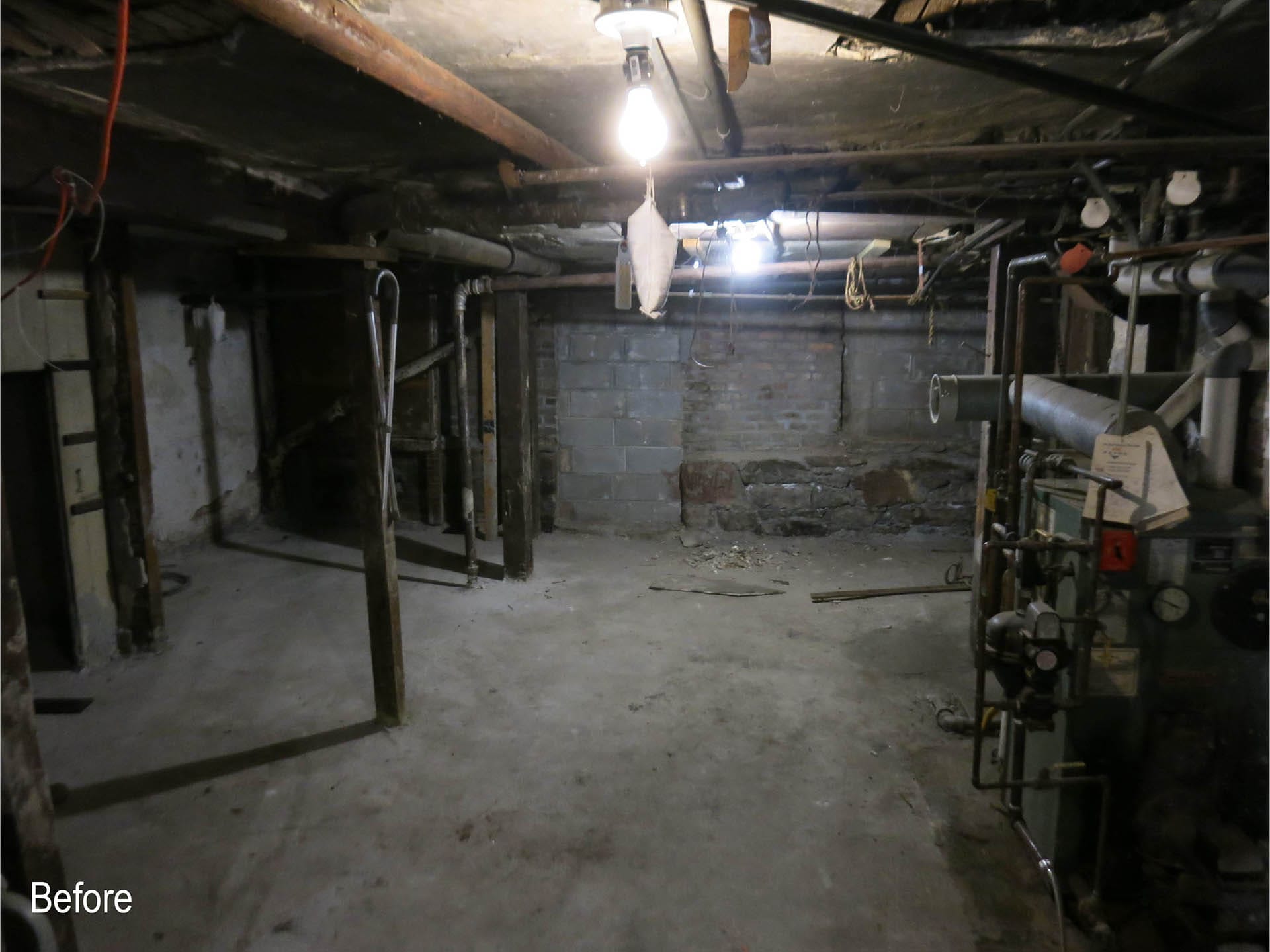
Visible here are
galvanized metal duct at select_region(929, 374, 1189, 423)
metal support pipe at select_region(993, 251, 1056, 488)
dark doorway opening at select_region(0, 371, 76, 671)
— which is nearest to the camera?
metal support pipe at select_region(993, 251, 1056, 488)

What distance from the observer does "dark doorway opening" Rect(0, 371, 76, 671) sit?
11.0ft

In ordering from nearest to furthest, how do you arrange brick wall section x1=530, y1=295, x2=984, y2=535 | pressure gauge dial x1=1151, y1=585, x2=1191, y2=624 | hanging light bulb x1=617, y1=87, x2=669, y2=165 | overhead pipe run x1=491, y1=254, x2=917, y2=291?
1. hanging light bulb x1=617, y1=87, x2=669, y2=165
2. pressure gauge dial x1=1151, y1=585, x2=1191, y2=624
3. overhead pipe run x1=491, y1=254, x2=917, y2=291
4. brick wall section x1=530, y1=295, x2=984, y2=535

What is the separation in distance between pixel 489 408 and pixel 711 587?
188cm

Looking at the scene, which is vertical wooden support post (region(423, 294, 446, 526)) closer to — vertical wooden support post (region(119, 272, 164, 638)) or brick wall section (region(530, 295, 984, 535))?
brick wall section (region(530, 295, 984, 535))

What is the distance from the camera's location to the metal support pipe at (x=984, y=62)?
131cm

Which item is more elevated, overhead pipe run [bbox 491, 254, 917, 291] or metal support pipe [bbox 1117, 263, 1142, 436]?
overhead pipe run [bbox 491, 254, 917, 291]

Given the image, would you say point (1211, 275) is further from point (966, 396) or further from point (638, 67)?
point (638, 67)

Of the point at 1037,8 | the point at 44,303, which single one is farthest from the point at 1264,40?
the point at 44,303

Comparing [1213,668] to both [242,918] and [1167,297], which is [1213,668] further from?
[242,918]

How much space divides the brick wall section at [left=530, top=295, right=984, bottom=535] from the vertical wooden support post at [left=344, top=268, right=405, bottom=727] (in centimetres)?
303

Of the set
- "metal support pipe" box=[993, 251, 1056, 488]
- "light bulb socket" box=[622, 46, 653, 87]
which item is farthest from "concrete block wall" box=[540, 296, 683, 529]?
"light bulb socket" box=[622, 46, 653, 87]

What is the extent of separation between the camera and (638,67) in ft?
4.71

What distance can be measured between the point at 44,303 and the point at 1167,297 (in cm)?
439

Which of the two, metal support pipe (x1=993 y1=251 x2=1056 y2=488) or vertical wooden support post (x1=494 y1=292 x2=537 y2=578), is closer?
metal support pipe (x1=993 y1=251 x2=1056 y2=488)
